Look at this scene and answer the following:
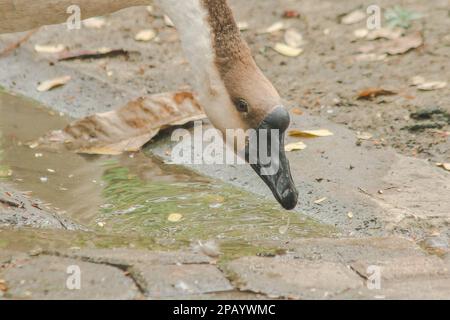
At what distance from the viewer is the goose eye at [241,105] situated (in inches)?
184

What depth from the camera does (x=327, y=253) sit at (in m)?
4.28

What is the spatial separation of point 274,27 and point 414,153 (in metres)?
2.30

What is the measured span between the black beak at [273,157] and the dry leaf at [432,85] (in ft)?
6.66

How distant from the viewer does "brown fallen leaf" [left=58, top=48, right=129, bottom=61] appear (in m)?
7.33

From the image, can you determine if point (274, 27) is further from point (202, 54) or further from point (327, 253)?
point (327, 253)

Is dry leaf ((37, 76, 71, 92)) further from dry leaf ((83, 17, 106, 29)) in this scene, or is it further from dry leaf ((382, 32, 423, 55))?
dry leaf ((382, 32, 423, 55))

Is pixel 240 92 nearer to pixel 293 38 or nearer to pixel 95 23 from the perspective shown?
pixel 293 38

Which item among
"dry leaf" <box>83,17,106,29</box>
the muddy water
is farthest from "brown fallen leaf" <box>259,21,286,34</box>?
the muddy water

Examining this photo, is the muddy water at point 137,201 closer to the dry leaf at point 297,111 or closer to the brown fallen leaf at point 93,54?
the dry leaf at point 297,111

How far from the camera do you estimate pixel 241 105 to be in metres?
4.70

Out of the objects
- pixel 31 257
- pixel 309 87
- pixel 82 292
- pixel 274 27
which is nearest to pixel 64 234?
pixel 31 257

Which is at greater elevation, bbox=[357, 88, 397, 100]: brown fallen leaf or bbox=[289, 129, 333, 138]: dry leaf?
bbox=[357, 88, 397, 100]: brown fallen leaf

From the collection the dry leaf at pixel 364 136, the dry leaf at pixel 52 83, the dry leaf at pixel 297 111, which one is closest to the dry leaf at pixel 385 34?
the dry leaf at pixel 297 111

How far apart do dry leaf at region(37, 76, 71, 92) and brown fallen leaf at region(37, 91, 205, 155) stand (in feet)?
3.12
